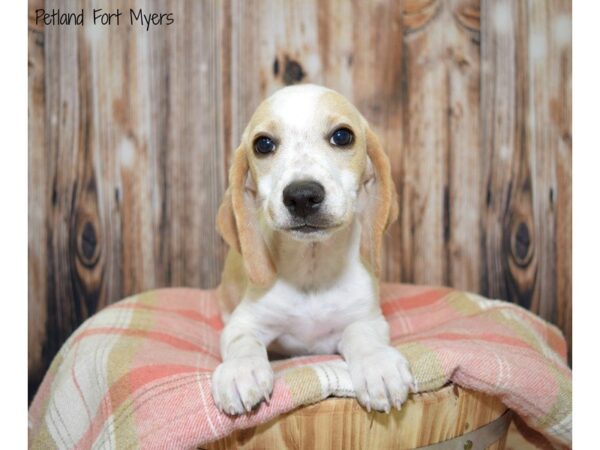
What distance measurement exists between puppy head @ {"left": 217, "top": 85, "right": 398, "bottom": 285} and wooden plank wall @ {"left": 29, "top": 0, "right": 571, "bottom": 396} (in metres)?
0.93

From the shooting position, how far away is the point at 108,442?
6.13ft

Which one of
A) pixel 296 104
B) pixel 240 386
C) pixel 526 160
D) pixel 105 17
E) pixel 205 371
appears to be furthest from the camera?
pixel 526 160

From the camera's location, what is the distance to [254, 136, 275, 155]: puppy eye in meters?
2.14

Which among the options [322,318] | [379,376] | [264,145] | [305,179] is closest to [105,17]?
[264,145]

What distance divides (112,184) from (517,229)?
2037mm

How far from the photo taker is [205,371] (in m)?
1.97

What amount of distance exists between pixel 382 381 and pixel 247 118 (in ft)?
5.78

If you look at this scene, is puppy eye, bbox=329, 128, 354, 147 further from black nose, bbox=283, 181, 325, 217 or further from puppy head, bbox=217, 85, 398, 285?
black nose, bbox=283, 181, 325, 217

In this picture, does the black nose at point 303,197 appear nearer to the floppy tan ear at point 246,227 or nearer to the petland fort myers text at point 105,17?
the floppy tan ear at point 246,227

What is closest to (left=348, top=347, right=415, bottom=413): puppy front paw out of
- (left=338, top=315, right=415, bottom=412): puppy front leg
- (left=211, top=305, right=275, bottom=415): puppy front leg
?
(left=338, top=315, right=415, bottom=412): puppy front leg

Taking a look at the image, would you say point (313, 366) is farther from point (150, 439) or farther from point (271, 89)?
point (271, 89)

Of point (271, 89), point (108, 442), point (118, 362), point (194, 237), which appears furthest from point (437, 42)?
point (108, 442)

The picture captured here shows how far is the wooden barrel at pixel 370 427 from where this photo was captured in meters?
1.74

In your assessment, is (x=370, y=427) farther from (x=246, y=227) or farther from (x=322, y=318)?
(x=246, y=227)
